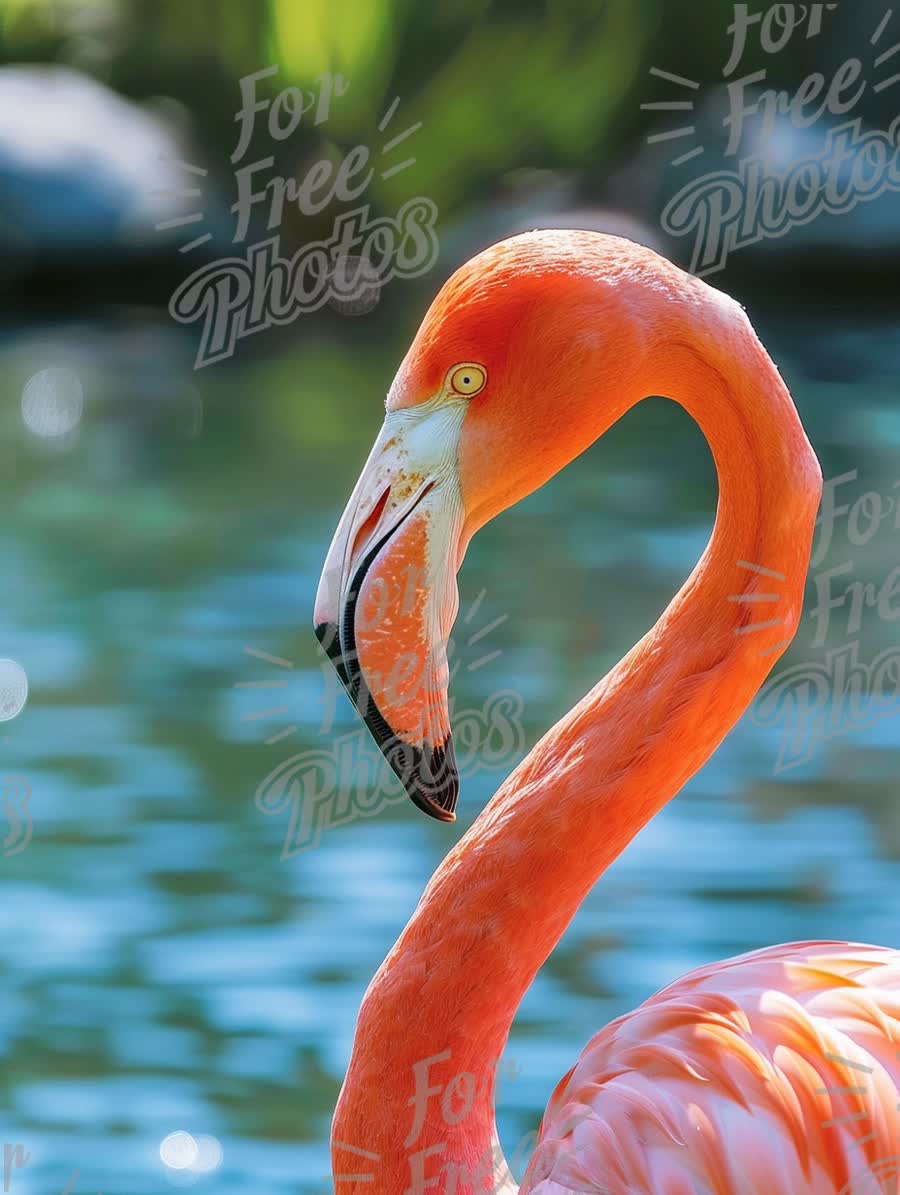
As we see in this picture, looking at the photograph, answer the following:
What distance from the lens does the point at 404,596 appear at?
4.61 ft

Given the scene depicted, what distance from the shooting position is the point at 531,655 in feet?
15.4

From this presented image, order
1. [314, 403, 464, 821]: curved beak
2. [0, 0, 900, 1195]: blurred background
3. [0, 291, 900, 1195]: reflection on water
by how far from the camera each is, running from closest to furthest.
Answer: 1. [314, 403, 464, 821]: curved beak
2. [0, 291, 900, 1195]: reflection on water
3. [0, 0, 900, 1195]: blurred background

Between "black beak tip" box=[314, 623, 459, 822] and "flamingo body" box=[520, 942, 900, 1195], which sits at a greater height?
"black beak tip" box=[314, 623, 459, 822]

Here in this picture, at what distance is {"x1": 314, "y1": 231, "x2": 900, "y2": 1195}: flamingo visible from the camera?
143cm

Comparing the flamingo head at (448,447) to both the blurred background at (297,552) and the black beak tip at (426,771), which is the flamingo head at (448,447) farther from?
the blurred background at (297,552)

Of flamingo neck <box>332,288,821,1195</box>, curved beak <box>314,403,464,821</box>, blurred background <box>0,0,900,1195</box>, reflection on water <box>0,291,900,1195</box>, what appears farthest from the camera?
blurred background <box>0,0,900,1195</box>

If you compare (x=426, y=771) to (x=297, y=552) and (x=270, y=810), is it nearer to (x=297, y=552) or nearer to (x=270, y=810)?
(x=270, y=810)

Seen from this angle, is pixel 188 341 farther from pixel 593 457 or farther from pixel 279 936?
pixel 279 936

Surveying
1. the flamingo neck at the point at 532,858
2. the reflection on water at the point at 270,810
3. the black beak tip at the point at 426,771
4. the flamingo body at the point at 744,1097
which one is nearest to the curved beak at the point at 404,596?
the black beak tip at the point at 426,771

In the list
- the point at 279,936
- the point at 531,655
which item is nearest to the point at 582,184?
the point at 531,655

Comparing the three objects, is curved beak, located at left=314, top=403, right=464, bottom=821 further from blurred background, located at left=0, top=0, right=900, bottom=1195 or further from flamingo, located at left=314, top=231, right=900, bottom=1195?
blurred background, located at left=0, top=0, right=900, bottom=1195

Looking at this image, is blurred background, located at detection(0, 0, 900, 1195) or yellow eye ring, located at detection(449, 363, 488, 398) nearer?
yellow eye ring, located at detection(449, 363, 488, 398)

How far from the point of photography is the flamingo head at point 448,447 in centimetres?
142

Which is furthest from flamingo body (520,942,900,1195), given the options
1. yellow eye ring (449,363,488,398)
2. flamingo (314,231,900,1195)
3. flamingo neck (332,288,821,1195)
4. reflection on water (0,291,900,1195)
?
reflection on water (0,291,900,1195)
